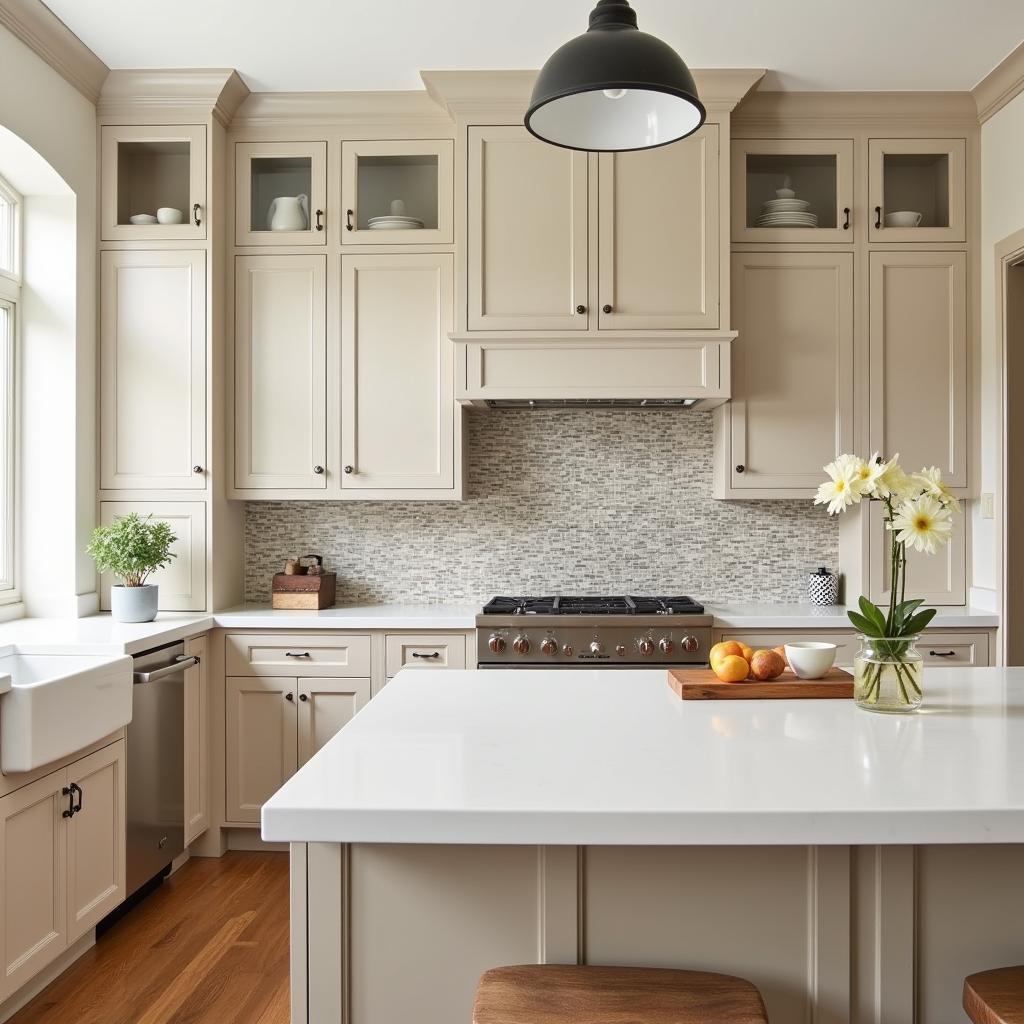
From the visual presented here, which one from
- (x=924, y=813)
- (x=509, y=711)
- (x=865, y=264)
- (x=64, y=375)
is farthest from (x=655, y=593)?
(x=924, y=813)

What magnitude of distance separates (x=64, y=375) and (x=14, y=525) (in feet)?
1.99

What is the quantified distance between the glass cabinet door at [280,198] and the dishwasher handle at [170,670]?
1708mm

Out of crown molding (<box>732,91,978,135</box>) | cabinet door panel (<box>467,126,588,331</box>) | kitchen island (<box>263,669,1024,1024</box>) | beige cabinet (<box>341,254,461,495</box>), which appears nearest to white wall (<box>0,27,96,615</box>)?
beige cabinet (<box>341,254,461,495</box>)

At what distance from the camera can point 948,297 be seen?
377 centimetres

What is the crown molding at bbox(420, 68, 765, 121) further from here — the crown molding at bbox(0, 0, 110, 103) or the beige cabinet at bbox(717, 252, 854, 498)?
the crown molding at bbox(0, 0, 110, 103)

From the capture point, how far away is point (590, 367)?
3633 millimetres

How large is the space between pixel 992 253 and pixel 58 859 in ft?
12.7

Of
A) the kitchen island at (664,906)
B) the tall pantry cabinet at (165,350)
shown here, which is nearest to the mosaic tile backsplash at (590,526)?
the tall pantry cabinet at (165,350)

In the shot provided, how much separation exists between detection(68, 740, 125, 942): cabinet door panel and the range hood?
1.82 metres

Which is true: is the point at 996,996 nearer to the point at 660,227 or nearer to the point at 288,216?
the point at 660,227

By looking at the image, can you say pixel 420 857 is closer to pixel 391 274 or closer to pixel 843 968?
pixel 843 968

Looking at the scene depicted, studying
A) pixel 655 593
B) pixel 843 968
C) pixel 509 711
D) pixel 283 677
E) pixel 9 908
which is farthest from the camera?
pixel 655 593

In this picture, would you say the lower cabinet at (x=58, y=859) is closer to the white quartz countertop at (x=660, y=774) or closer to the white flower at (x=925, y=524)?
the white quartz countertop at (x=660, y=774)

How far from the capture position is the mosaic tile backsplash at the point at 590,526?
4.11m
